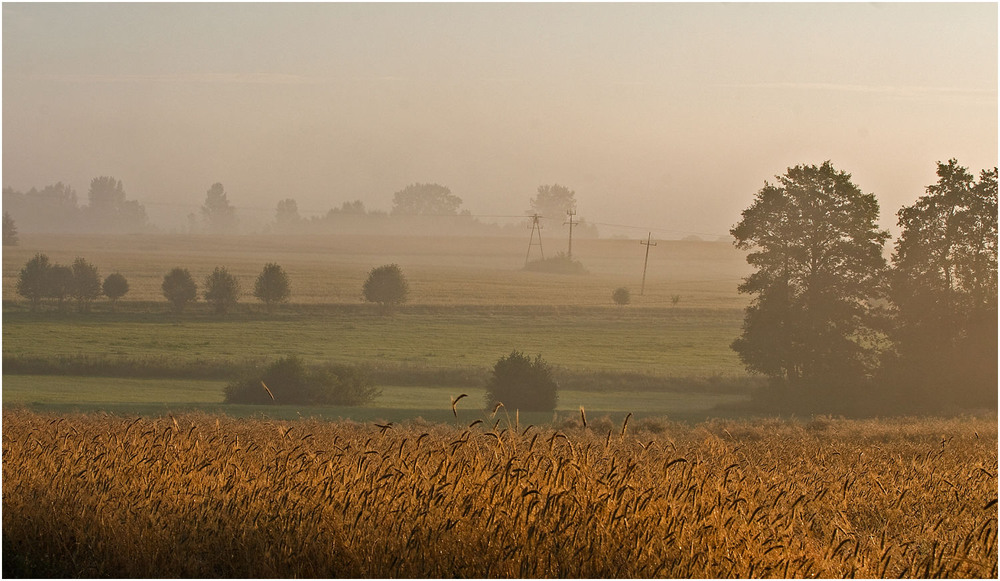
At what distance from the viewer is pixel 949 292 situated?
46.7m

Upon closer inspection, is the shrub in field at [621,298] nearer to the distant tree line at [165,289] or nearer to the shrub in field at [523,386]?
the distant tree line at [165,289]

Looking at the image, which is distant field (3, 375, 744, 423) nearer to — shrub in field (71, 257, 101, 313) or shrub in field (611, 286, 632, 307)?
shrub in field (71, 257, 101, 313)

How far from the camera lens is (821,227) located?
50938 millimetres

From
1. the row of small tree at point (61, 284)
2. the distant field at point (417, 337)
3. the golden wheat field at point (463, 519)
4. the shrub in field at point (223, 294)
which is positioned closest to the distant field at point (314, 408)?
the distant field at point (417, 337)

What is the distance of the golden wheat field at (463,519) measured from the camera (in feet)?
17.7

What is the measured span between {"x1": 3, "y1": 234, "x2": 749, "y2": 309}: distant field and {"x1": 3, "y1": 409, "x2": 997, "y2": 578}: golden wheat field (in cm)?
8097

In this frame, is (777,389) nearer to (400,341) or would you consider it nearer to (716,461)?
(400,341)

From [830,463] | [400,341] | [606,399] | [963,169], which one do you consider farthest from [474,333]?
[830,463]

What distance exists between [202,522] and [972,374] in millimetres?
45447

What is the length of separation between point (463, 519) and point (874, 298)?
152 feet

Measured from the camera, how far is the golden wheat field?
5.39 metres

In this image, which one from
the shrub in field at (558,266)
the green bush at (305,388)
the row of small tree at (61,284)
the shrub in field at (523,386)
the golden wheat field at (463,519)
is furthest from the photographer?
the shrub in field at (558,266)

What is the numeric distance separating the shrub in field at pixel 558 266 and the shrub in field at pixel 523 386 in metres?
99.4

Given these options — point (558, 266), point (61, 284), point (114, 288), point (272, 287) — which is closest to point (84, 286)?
point (61, 284)
